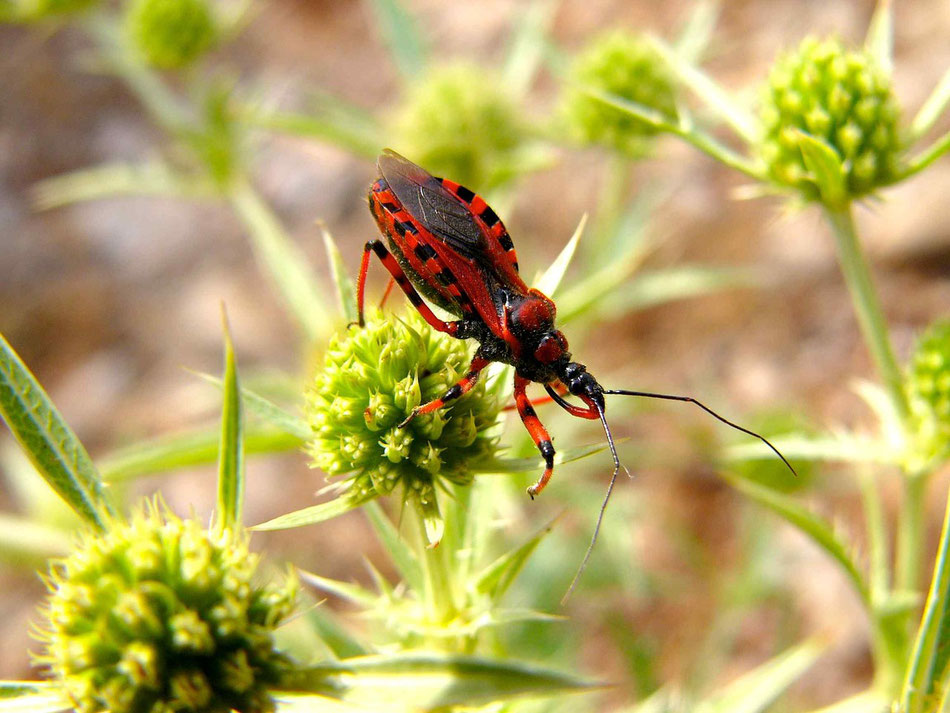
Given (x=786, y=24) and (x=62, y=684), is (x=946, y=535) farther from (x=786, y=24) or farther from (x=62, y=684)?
(x=786, y=24)

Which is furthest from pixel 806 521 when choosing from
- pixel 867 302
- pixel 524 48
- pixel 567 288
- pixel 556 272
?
pixel 524 48

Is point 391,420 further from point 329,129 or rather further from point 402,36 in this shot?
point 402,36

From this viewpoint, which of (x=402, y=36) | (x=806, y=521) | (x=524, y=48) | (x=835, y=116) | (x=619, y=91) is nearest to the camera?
(x=806, y=521)

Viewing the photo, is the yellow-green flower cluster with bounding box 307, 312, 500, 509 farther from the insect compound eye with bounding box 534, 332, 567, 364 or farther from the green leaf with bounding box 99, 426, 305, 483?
the green leaf with bounding box 99, 426, 305, 483

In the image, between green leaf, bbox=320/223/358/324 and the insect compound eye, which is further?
the insect compound eye

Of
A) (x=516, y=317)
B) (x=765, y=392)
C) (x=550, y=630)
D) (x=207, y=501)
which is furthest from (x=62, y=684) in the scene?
(x=765, y=392)

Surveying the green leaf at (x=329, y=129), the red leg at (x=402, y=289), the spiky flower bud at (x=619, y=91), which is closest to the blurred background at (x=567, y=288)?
the green leaf at (x=329, y=129)

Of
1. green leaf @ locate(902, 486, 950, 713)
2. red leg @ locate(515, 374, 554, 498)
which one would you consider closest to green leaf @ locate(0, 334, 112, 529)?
red leg @ locate(515, 374, 554, 498)
